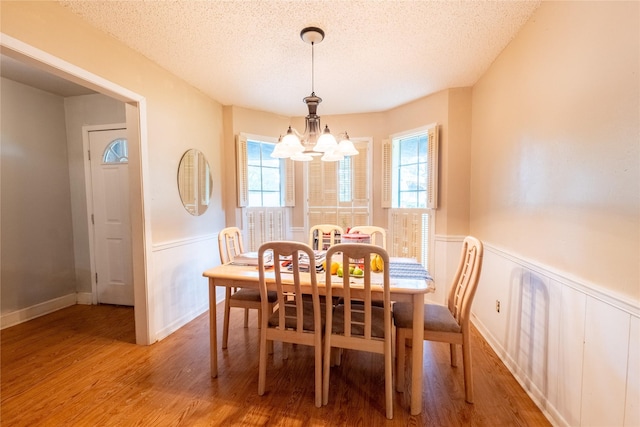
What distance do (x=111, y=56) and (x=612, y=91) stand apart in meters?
3.08

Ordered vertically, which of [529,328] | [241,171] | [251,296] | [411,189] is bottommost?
[529,328]

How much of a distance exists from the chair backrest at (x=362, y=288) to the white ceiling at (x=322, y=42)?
1536mm

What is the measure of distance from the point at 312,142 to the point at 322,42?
83 cm

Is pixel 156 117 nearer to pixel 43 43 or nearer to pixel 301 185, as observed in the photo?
pixel 43 43

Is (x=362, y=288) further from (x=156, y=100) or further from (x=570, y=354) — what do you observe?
(x=156, y=100)

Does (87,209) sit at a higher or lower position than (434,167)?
lower

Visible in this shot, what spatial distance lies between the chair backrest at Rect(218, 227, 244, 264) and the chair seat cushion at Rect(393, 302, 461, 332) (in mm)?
1423

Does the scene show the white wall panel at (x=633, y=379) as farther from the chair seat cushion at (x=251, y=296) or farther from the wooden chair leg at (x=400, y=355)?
the chair seat cushion at (x=251, y=296)

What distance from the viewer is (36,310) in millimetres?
2965

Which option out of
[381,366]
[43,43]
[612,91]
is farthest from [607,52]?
[43,43]

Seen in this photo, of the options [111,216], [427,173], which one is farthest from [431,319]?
[111,216]

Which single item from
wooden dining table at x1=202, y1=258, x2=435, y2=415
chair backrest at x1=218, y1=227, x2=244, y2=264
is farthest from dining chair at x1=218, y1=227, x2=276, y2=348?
wooden dining table at x1=202, y1=258, x2=435, y2=415

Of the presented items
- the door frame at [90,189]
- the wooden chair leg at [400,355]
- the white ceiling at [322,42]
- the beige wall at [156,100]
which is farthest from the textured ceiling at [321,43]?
the wooden chair leg at [400,355]

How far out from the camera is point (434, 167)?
311 cm
